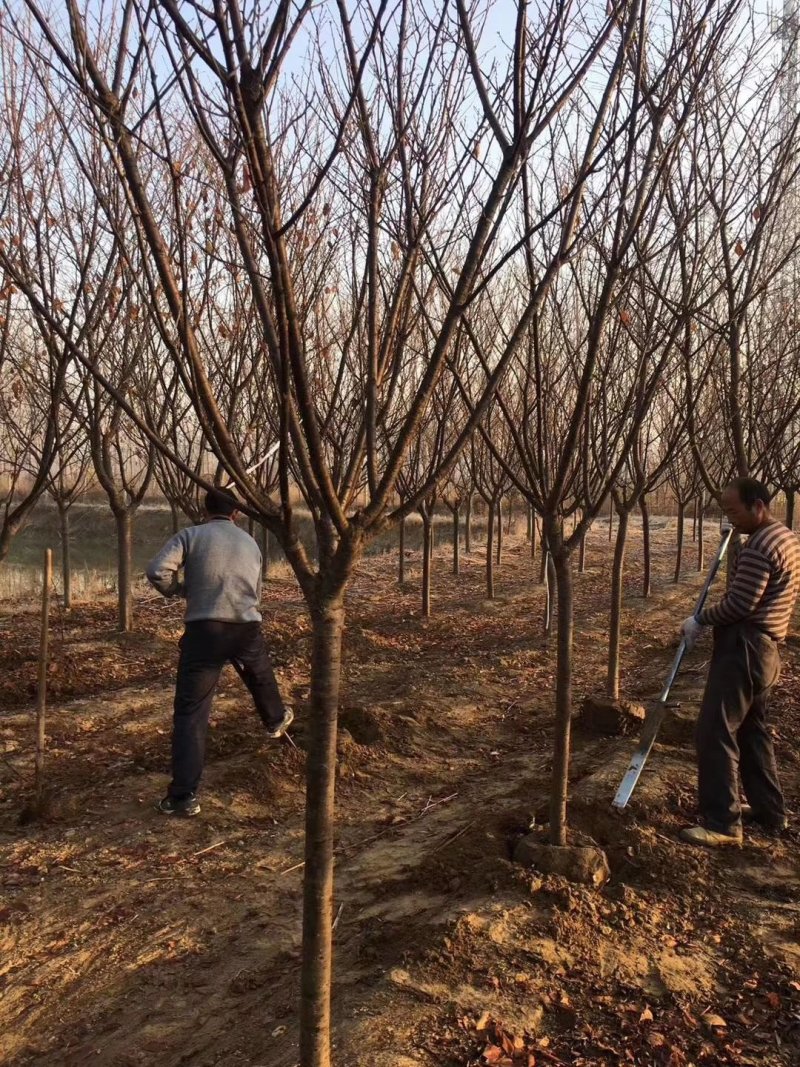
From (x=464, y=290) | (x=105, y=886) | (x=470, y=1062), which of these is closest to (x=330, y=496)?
(x=464, y=290)

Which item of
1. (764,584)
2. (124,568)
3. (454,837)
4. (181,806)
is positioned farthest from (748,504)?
(124,568)

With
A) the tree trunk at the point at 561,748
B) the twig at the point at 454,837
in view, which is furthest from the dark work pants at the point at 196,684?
the tree trunk at the point at 561,748

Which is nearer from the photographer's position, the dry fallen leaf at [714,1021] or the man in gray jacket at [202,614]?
the dry fallen leaf at [714,1021]

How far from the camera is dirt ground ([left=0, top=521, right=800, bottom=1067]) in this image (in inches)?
98.3

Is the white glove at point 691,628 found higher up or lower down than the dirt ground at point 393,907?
higher up

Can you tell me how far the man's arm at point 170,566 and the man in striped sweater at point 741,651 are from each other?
8.83ft

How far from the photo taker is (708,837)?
3576 millimetres

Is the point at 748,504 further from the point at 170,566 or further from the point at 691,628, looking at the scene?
the point at 170,566

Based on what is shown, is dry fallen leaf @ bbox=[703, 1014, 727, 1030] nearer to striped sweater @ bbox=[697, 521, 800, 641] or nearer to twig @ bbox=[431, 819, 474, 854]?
twig @ bbox=[431, 819, 474, 854]

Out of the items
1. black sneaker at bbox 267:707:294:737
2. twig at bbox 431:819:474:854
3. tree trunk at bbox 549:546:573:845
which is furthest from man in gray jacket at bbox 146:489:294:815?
tree trunk at bbox 549:546:573:845

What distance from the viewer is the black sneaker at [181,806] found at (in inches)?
169

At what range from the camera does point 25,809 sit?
430cm

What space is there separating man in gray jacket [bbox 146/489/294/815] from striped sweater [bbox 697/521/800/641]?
2404 millimetres

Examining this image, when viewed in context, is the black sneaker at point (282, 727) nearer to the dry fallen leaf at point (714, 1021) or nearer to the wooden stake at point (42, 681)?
the wooden stake at point (42, 681)
